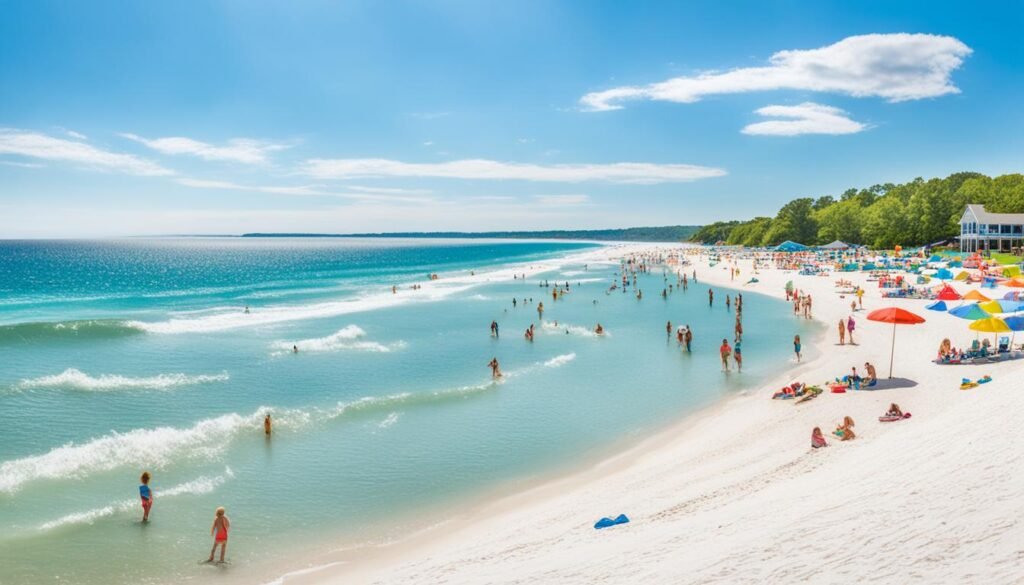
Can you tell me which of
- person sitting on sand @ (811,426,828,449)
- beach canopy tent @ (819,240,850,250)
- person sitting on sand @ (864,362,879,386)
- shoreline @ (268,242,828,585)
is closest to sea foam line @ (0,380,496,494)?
shoreline @ (268,242,828,585)

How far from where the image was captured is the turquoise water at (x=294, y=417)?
42.5 ft

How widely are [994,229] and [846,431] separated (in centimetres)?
8283

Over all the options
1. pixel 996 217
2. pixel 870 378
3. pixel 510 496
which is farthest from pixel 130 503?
pixel 996 217

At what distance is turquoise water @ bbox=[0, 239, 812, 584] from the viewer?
13.0 meters

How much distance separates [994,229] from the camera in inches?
3095

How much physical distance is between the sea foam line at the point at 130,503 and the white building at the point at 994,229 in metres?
89.0

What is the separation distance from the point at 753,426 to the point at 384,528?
1094 centimetres

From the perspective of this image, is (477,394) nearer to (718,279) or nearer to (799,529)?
(799,529)

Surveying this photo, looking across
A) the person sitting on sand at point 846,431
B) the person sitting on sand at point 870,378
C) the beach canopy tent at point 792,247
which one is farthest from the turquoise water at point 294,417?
the beach canopy tent at point 792,247

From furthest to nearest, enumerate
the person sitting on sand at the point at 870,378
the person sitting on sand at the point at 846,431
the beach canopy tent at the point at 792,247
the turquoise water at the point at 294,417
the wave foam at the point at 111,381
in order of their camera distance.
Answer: the beach canopy tent at the point at 792,247 < the wave foam at the point at 111,381 < the person sitting on sand at the point at 870,378 < the person sitting on sand at the point at 846,431 < the turquoise water at the point at 294,417

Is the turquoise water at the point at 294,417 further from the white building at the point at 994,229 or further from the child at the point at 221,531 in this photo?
the white building at the point at 994,229

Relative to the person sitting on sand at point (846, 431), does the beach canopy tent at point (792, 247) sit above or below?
above

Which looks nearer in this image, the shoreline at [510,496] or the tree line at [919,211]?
the shoreline at [510,496]

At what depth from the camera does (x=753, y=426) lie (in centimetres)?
1816
